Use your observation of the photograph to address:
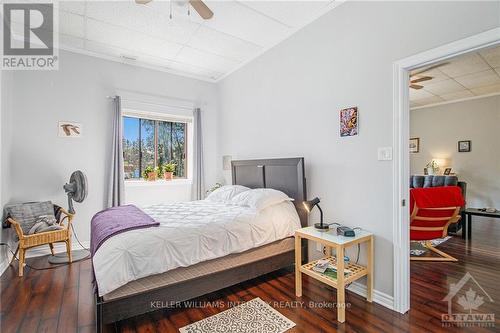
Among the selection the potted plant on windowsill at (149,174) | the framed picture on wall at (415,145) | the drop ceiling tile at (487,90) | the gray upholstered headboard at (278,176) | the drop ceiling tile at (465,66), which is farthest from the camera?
the framed picture on wall at (415,145)

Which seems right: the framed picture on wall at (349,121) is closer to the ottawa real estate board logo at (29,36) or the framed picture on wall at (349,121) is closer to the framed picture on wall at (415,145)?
the ottawa real estate board logo at (29,36)

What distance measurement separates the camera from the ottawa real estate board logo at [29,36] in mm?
2758

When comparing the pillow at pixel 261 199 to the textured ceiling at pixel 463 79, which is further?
the textured ceiling at pixel 463 79

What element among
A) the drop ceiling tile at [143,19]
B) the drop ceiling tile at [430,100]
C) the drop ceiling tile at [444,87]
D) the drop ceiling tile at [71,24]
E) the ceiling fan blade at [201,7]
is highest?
the drop ceiling tile at [71,24]

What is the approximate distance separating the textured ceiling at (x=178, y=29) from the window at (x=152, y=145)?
3.68 feet

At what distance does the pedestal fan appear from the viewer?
326cm

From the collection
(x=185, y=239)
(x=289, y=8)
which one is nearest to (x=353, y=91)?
(x=289, y=8)

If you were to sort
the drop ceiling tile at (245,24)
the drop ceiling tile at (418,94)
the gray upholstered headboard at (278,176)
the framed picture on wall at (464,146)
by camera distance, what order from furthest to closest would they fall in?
the framed picture on wall at (464,146) → the drop ceiling tile at (418,94) → the gray upholstered headboard at (278,176) → the drop ceiling tile at (245,24)

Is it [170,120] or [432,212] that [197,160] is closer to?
[170,120]

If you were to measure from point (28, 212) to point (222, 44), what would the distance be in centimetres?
339

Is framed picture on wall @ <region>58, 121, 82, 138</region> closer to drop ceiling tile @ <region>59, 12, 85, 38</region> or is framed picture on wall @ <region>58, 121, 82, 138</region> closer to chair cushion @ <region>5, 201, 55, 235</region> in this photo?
chair cushion @ <region>5, 201, 55, 235</region>

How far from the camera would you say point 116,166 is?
12.7 ft

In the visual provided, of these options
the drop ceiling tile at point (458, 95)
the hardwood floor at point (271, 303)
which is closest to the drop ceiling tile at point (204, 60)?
the hardwood floor at point (271, 303)

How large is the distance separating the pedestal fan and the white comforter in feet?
3.32
